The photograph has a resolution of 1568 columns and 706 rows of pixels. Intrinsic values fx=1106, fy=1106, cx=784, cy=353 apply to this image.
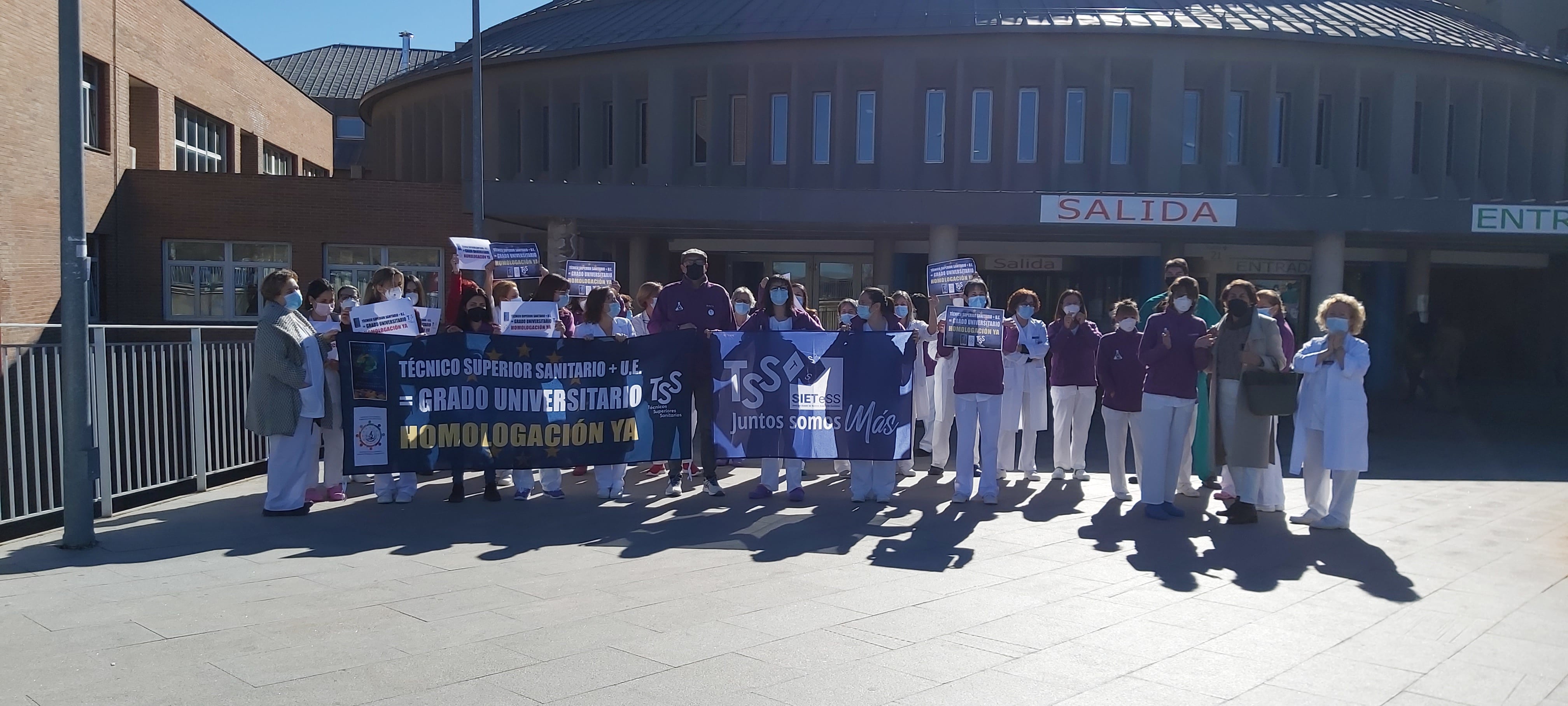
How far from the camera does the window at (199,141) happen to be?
1194 inches

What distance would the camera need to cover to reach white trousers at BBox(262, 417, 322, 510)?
894cm

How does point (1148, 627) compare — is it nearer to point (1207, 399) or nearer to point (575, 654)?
point (575, 654)

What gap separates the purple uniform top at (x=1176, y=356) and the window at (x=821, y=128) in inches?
679

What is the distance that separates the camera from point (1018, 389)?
1129 cm

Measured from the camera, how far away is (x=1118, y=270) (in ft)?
86.8

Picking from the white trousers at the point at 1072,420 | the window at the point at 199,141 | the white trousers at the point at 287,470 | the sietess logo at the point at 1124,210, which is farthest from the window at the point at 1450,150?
the window at the point at 199,141

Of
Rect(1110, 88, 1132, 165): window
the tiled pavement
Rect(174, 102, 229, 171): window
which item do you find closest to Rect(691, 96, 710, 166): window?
Rect(1110, 88, 1132, 165): window

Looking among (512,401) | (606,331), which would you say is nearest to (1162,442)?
(606,331)

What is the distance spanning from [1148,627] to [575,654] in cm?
302

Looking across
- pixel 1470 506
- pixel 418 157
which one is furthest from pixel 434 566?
pixel 418 157

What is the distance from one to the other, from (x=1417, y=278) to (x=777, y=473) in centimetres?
2240

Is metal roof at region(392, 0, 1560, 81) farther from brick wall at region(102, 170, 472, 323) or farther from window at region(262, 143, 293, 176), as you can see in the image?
window at region(262, 143, 293, 176)

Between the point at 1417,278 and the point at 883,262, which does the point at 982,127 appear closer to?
the point at 883,262

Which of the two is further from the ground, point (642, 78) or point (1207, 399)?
point (642, 78)
